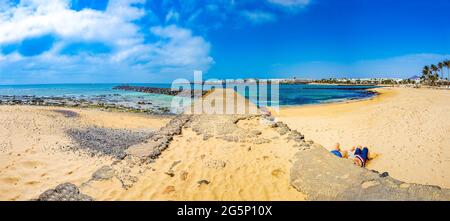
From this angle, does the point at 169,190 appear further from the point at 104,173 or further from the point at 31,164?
the point at 31,164

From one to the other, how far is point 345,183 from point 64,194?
19.2 feet

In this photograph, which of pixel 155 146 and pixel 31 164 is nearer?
pixel 31 164

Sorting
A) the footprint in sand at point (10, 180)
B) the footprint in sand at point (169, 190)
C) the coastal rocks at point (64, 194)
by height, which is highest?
the footprint in sand at point (10, 180)

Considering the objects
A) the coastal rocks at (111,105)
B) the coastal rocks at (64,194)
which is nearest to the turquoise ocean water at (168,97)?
the coastal rocks at (111,105)

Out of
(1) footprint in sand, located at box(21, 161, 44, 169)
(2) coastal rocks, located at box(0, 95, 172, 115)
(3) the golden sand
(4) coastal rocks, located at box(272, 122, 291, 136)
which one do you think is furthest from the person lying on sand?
(2) coastal rocks, located at box(0, 95, 172, 115)

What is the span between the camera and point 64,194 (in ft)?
19.5

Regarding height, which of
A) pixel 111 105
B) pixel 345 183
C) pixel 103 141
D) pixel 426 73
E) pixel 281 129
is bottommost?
pixel 345 183

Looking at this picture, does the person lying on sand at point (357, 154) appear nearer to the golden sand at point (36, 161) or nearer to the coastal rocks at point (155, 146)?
the coastal rocks at point (155, 146)

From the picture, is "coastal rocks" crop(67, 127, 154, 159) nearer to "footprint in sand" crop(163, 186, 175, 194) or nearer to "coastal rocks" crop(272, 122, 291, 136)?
"footprint in sand" crop(163, 186, 175, 194)

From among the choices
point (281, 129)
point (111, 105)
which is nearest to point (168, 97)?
point (111, 105)

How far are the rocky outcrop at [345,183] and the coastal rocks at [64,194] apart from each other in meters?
4.58

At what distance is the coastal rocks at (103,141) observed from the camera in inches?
356

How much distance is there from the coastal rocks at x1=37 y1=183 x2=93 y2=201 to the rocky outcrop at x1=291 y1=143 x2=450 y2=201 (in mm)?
4576

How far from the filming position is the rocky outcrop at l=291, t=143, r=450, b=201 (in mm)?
5268
